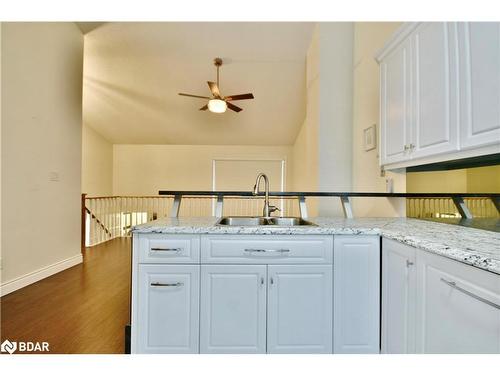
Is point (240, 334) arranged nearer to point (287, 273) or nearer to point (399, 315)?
point (287, 273)

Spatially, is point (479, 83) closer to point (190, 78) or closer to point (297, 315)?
point (297, 315)

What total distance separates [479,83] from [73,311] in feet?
9.93

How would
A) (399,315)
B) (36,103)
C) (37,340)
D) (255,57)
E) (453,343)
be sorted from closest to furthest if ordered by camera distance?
(453,343) < (399,315) < (37,340) < (36,103) < (255,57)

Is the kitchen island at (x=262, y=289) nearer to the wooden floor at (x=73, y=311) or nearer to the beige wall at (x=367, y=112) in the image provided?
the wooden floor at (x=73, y=311)

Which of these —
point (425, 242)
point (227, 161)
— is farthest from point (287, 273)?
point (227, 161)

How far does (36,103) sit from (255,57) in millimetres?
3245

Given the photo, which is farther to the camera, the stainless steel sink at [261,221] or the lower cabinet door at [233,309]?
the stainless steel sink at [261,221]

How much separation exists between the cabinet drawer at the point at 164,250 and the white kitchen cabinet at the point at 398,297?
3.15ft

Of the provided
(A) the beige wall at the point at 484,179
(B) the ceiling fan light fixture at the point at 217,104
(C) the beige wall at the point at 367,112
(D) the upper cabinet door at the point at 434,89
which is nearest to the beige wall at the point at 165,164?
(B) the ceiling fan light fixture at the point at 217,104

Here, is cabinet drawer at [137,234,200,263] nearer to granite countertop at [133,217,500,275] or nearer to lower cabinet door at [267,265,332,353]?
granite countertop at [133,217,500,275]

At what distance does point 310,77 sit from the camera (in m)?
3.97

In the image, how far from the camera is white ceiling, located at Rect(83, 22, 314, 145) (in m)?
4.07

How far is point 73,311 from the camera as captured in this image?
7.20 feet

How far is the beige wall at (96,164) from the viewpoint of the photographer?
22.4 ft
